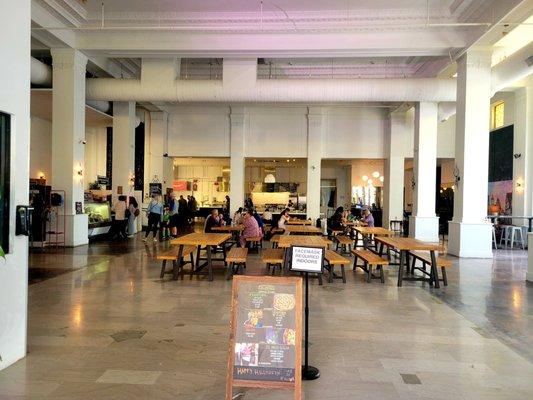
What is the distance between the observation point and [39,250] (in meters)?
9.55

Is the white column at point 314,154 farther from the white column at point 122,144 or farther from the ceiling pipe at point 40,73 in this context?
the ceiling pipe at point 40,73

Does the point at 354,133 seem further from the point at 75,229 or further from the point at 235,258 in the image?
the point at 235,258

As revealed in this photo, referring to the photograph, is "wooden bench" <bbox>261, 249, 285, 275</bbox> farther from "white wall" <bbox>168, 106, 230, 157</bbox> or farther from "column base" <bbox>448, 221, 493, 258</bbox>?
"white wall" <bbox>168, 106, 230, 157</bbox>

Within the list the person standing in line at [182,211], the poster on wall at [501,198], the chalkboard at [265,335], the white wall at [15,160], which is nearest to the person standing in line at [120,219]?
the person standing in line at [182,211]

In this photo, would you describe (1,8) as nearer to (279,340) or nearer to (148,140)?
(279,340)

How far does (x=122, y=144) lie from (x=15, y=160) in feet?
34.3

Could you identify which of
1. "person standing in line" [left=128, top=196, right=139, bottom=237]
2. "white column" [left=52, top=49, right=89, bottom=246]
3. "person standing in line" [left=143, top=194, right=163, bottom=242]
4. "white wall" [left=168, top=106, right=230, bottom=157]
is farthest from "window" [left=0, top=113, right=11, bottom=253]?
"white wall" [left=168, top=106, right=230, bottom=157]

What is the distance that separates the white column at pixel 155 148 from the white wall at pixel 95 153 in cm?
161

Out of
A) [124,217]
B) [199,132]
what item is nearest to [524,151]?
[199,132]

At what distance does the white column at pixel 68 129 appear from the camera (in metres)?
10.0

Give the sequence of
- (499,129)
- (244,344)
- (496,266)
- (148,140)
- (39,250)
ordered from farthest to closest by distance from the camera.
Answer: (148,140) → (499,129) → (39,250) → (496,266) → (244,344)

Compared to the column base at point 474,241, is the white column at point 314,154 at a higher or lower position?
higher

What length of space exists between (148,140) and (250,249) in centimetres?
797

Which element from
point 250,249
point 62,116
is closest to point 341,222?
point 250,249
